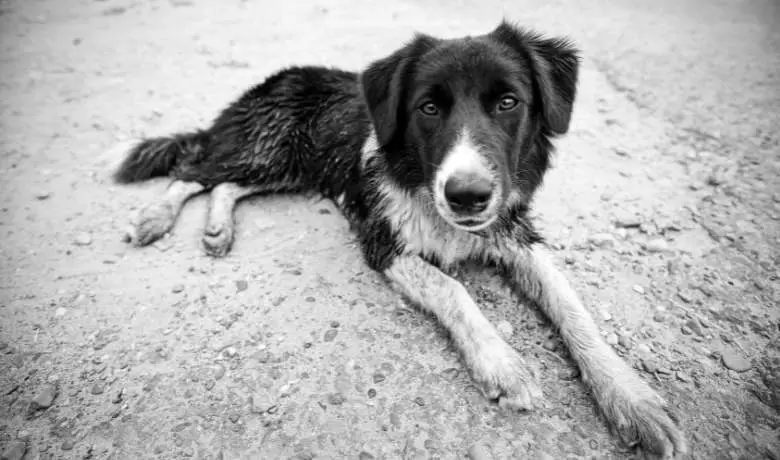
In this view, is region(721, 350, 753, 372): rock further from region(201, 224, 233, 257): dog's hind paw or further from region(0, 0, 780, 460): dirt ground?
Result: region(201, 224, 233, 257): dog's hind paw

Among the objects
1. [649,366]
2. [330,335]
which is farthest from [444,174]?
[649,366]

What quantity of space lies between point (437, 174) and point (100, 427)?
2.11 m

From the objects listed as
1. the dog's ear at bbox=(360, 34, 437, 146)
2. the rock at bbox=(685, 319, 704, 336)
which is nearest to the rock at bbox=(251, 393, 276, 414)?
the dog's ear at bbox=(360, 34, 437, 146)

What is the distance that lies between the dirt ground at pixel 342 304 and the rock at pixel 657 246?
0.02 meters

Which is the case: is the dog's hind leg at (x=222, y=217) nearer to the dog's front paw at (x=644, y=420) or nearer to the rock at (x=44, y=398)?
the rock at (x=44, y=398)

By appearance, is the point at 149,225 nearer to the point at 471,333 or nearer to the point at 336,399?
the point at 336,399

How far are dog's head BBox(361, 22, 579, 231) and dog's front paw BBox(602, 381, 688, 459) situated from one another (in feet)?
3.47

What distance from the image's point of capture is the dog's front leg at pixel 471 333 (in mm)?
2035

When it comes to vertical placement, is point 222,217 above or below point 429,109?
below

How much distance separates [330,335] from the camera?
2.42 m

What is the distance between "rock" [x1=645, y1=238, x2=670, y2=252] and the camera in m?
2.95

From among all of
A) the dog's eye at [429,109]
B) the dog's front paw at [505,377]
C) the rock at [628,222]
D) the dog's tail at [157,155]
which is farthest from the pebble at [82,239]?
the rock at [628,222]

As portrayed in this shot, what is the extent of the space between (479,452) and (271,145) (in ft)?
9.35

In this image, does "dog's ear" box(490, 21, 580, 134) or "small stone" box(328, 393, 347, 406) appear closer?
"small stone" box(328, 393, 347, 406)
